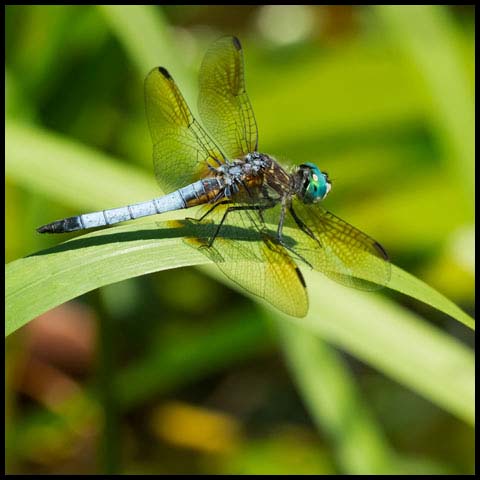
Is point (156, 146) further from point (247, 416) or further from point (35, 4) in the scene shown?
point (247, 416)

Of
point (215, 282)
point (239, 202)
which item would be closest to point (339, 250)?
point (239, 202)

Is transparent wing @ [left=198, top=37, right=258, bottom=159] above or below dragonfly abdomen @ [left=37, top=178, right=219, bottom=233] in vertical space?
above

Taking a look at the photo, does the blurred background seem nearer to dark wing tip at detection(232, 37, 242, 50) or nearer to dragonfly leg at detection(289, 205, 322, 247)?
dark wing tip at detection(232, 37, 242, 50)

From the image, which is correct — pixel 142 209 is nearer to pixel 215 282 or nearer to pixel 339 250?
pixel 339 250

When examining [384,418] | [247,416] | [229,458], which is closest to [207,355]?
[229,458]

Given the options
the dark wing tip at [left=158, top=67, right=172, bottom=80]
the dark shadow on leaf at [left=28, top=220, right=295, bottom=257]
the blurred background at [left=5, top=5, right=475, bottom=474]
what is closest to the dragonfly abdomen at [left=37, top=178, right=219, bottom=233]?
the dark shadow on leaf at [left=28, top=220, right=295, bottom=257]

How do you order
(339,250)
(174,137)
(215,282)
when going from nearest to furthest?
(339,250) < (174,137) < (215,282)
